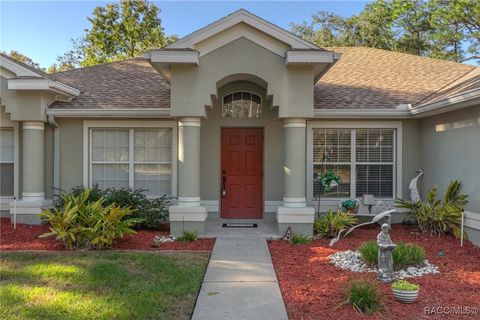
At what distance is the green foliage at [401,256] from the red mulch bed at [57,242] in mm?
2848

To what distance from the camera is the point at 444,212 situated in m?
7.86

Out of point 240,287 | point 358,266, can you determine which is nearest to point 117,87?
point 240,287

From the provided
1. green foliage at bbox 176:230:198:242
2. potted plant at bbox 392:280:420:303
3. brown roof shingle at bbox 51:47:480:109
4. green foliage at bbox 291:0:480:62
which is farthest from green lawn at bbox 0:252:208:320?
green foliage at bbox 291:0:480:62

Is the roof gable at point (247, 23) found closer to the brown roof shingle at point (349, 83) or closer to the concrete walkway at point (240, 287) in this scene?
the brown roof shingle at point (349, 83)

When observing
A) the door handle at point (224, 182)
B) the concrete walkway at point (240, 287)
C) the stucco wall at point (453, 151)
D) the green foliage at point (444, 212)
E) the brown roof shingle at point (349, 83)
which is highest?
the brown roof shingle at point (349, 83)

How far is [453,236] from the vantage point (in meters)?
8.02

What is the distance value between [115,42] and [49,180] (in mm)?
20793

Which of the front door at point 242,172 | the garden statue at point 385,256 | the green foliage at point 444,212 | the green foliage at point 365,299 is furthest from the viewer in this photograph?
the front door at point 242,172

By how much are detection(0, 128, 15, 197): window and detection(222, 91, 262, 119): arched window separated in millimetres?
5642

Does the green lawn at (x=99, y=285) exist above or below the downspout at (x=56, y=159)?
below

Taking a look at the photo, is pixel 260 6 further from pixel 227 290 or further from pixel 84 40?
pixel 84 40

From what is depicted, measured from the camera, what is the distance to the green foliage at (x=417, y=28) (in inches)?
883

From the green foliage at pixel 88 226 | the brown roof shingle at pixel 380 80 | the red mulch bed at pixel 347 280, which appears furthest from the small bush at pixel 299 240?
the brown roof shingle at pixel 380 80

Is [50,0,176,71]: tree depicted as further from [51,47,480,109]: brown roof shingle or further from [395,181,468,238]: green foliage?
[395,181,468,238]: green foliage
